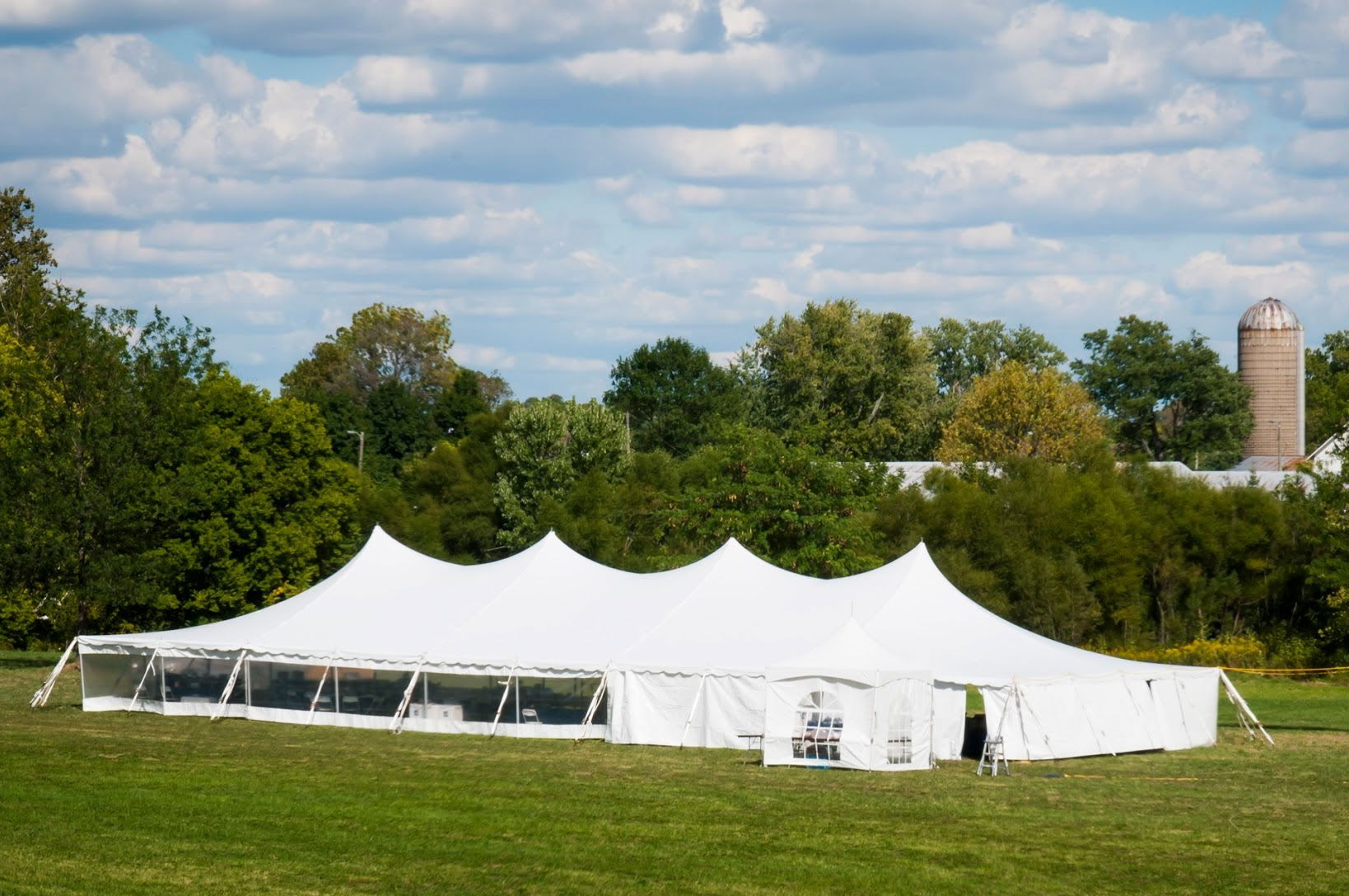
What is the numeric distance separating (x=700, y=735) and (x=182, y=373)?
1925 centimetres

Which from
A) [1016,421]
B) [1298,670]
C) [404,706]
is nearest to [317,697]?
[404,706]

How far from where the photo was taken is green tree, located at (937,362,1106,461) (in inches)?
2672

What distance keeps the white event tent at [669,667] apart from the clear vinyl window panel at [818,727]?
0.03m

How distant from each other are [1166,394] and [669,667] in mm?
66334

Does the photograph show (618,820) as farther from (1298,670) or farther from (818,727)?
(1298,670)

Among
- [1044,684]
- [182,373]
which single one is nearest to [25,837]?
[1044,684]

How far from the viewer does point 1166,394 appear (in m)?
85.4

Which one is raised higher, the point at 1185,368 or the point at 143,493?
the point at 1185,368

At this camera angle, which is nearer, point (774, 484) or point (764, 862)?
point (764, 862)

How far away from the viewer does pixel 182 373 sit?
126 ft

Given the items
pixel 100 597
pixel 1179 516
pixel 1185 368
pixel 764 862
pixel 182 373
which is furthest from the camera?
pixel 1185 368

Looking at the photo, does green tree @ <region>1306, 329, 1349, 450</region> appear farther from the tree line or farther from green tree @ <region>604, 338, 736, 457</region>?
green tree @ <region>604, 338, 736, 457</region>

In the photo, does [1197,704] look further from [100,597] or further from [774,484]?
[100,597]

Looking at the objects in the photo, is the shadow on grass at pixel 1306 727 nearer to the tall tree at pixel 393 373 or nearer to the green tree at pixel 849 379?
the green tree at pixel 849 379
